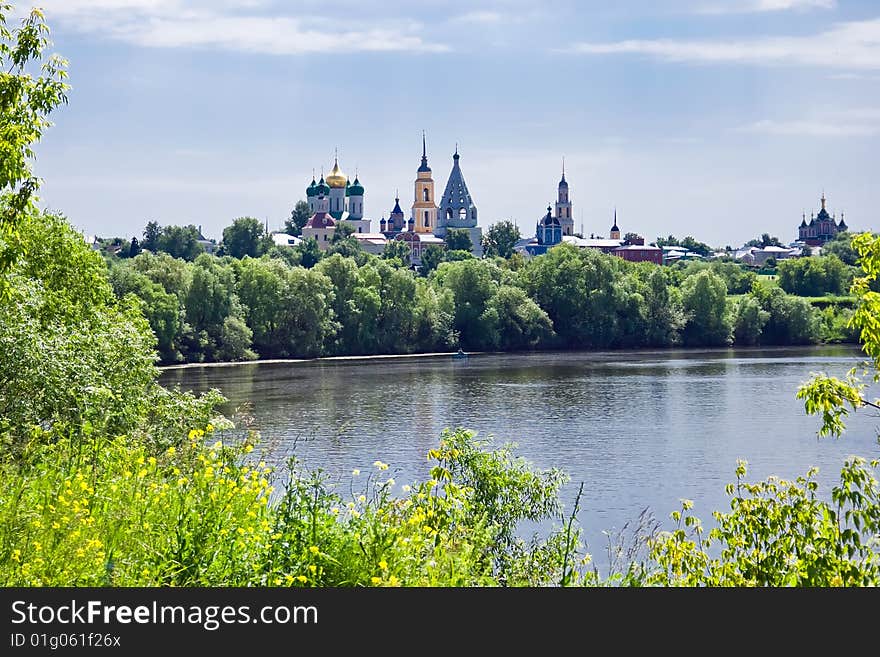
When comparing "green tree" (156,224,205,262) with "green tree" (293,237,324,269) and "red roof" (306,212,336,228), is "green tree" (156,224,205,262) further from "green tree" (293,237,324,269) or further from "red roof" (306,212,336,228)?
"red roof" (306,212,336,228)

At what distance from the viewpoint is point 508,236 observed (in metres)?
134

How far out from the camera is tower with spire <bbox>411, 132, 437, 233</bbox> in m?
158

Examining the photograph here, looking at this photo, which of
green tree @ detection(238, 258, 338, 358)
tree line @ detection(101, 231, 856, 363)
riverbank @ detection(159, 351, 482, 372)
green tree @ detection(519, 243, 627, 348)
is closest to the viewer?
riverbank @ detection(159, 351, 482, 372)

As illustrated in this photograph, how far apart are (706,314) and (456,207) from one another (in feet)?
310

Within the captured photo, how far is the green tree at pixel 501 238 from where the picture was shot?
13012 centimetres

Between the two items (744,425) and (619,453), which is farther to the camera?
(744,425)

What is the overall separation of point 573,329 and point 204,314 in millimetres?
23867

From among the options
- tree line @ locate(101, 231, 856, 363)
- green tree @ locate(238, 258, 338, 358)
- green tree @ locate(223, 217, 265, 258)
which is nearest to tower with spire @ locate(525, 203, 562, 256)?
green tree @ locate(223, 217, 265, 258)

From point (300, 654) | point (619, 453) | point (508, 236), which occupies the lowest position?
point (619, 453)

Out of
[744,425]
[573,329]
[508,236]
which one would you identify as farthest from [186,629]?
[508,236]

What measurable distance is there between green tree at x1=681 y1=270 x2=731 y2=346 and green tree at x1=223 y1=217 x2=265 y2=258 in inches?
2057

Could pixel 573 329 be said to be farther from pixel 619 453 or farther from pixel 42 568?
pixel 42 568

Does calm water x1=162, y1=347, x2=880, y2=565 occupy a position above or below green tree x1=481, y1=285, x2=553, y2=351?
below

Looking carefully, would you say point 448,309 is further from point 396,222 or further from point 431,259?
point 396,222
